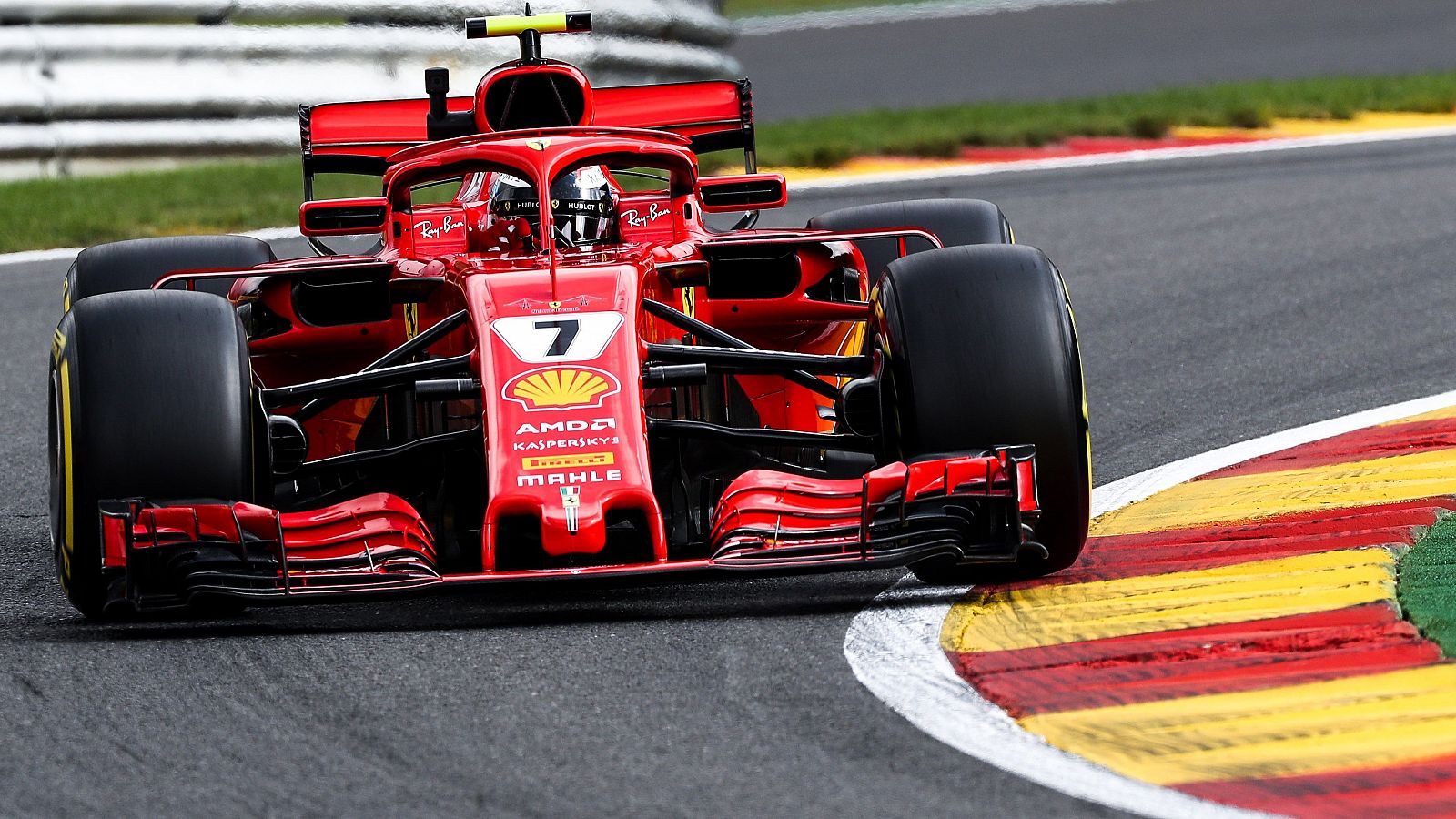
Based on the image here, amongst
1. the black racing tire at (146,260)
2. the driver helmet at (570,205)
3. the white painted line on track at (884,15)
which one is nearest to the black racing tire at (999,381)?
the driver helmet at (570,205)

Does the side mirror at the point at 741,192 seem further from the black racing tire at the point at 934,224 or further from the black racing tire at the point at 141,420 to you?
the black racing tire at the point at 141,420

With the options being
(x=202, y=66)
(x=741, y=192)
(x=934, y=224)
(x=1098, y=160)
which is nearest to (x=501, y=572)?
(x=741, y=192)

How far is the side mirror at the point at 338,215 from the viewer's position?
643 cm

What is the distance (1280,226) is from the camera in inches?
434

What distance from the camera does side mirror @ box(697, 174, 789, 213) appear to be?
664 cm

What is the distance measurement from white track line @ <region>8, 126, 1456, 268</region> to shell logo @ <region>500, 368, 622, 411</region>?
25.8 ft

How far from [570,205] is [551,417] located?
4.70 ft

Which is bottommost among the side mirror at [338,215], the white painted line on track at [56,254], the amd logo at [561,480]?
the white painted line on track at [56,254]

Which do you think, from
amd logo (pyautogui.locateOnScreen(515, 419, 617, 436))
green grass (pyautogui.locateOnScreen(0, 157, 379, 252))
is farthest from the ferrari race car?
Answer: green grass (pyautogui.locateOnScreen(0, 157, 379, 252))

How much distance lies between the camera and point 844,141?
15.0 m

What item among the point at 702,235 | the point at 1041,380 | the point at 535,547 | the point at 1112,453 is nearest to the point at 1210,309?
the point at 1112,453

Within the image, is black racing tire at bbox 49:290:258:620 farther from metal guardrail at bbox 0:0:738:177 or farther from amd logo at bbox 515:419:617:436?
metal guardrail at bbox 0:0:738:177

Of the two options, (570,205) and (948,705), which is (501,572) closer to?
(948,705)

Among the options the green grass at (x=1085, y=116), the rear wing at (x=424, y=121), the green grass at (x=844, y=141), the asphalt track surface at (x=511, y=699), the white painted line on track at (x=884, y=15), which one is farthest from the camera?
the white painted line on track at (x=884, y=15)
